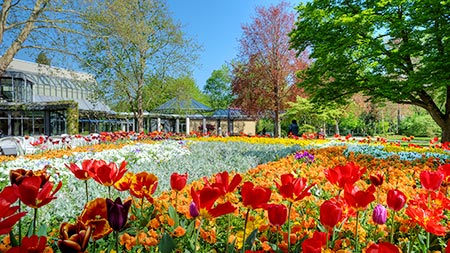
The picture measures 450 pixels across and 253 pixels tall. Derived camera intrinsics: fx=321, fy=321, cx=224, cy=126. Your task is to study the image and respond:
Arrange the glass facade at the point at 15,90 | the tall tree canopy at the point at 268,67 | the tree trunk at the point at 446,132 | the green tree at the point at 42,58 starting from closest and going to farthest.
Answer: the green tree at the point at 42,58
the tree trunk at the point at 446,132
the tall tree canopy at the point at 268,67
the glass facade at the point at 15,90

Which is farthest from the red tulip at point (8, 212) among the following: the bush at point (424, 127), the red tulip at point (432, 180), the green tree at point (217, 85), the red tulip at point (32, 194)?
the green tree at point (217, 85)

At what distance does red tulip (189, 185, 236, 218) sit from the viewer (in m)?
1.05

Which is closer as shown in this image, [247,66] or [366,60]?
[366,60]

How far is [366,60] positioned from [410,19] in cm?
248

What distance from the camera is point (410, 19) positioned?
1295 cm

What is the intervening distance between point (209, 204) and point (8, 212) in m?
0.59

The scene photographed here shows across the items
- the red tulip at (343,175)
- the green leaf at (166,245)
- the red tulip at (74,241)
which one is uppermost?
the red tulip at (343,175)

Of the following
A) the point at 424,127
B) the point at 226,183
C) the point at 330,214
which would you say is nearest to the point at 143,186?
the point at 226,183

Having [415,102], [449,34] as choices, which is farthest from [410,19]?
[415,102]

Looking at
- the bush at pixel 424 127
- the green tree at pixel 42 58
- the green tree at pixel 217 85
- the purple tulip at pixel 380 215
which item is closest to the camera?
the purple tulip at pixel 380 215

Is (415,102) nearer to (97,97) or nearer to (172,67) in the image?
(172,67)

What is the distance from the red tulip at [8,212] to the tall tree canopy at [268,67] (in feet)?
69.8

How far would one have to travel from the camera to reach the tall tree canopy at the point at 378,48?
38.7 feet

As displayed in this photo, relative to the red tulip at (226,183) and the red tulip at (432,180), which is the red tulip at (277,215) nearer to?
the red tulip at (226,183)
